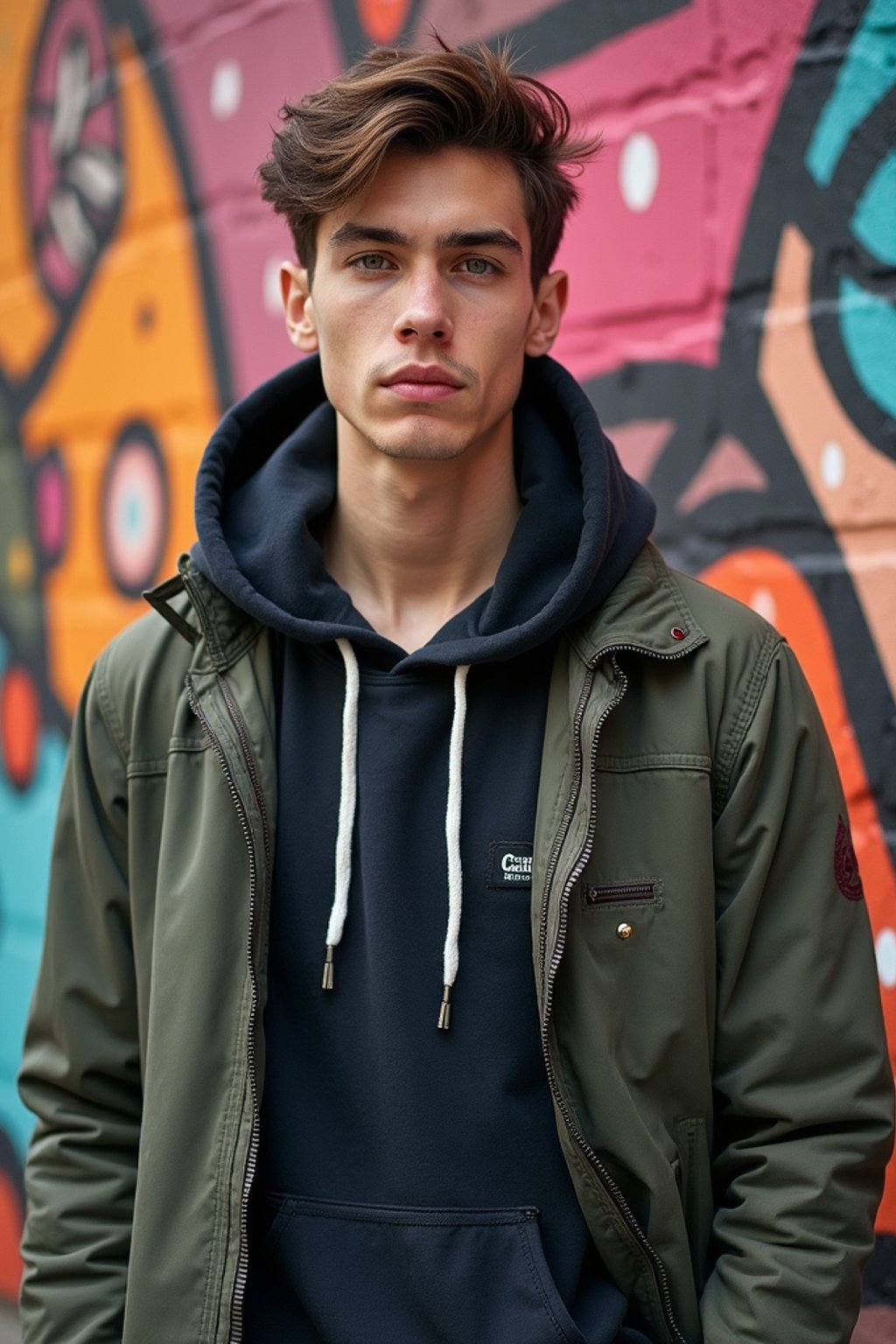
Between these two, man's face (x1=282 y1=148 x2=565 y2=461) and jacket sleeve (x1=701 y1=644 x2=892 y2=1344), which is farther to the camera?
man's face (x1=282 y1=148 x2=565 y2=461)

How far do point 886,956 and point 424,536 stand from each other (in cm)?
102

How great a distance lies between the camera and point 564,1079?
6.41 ft

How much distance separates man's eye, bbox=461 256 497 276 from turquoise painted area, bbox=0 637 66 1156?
239cm

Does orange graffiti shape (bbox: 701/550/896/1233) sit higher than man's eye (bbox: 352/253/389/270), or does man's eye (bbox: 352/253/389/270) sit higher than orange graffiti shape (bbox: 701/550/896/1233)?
man's eye (bbox: 352/253/389/270)

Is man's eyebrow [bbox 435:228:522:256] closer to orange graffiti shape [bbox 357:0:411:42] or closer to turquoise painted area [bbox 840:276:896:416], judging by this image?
turquoise painted area [bbox 840:276:896:416]

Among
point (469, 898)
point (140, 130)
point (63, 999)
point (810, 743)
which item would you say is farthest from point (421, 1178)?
point (140, 130)

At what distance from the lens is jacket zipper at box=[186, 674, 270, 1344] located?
196 centimetres

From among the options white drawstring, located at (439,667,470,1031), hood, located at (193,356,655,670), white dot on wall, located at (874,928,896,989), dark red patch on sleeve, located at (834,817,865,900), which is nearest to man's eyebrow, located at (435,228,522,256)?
hood, located at (193,356,655,670)

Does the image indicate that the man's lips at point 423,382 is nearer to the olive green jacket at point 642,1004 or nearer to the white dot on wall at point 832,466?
the olive green jacket at point 642,1004

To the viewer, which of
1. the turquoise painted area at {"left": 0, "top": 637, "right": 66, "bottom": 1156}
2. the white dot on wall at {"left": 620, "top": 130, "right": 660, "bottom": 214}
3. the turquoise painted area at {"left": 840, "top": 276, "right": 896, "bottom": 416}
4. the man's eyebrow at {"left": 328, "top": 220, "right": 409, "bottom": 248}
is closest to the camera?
the man's eyebrow at {"left": 328, "top": 220, "right": 409, "bottom": 248}

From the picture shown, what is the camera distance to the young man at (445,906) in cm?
196

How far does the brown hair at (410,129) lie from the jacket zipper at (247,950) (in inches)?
28.6

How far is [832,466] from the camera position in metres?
2.49

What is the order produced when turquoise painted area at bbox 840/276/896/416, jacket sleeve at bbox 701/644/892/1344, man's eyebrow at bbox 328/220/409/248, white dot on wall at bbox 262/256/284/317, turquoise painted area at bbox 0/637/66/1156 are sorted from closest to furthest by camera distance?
1. jacket sleeve at bbox 701/644/892/1344
2. man's eyebrow at bbox 328/220/409/248
3. turquoise painted area at bbox 840/276/896/416
4. white dot on wall at bbox 262/256/284/317
5. turquoise painted area at bbox 0/637/66/1156
